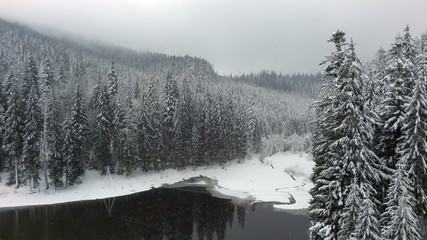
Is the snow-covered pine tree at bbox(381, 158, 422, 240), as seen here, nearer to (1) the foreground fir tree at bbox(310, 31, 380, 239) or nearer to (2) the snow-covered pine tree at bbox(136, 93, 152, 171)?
(1) the foreground fir tree at bbox(310, 31, 380, 239)

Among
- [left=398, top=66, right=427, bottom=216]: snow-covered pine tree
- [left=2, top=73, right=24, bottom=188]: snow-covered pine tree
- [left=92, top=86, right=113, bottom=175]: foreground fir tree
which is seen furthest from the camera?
[left=92, top=86, right=113, bottom=175]: foreground fir tree

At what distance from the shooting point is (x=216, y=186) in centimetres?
5275

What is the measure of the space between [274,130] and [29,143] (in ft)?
349

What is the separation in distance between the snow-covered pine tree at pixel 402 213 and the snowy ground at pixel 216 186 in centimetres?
2550

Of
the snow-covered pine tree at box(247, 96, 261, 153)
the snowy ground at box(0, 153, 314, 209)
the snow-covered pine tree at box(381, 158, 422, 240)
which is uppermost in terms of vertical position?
the snow-covered pine tree at box(381, 158, 422, 240)

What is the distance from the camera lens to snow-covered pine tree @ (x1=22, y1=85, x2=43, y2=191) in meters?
42.5

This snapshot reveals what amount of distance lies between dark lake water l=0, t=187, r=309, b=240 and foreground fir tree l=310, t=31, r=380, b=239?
13.4 metres

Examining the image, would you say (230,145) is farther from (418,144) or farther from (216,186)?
(418,144)

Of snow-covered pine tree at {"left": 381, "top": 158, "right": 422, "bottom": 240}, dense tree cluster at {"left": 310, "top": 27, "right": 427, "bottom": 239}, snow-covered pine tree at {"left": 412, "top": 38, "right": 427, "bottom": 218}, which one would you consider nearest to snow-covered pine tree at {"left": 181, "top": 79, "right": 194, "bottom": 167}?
dense tree cluster at {"left": 310, "top": 27, "right": 427, "bottom": 239}

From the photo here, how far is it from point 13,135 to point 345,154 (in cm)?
4799

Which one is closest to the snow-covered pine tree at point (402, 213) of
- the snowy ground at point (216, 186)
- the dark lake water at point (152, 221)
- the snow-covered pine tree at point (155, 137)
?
the dark lake water at point (152, 221)

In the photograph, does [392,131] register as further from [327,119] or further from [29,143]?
[29,143]

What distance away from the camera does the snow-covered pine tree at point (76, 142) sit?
45.9 meters

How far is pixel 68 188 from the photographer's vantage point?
151ft
